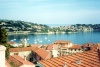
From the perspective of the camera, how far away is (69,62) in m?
6.04

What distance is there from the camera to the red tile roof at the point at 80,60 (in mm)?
5570

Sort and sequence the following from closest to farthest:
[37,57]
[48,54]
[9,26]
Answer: [48,54] < [37,57] < [9,26]

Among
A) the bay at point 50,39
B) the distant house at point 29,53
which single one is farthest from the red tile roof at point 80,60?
the bay at point 50,39

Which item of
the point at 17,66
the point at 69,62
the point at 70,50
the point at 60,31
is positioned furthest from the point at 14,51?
the point at 60,31

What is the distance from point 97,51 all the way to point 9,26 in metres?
159

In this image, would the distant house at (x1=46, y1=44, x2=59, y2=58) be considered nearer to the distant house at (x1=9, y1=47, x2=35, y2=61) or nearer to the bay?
the distant house at (x1=9, y1=47, x2=35, y2=61)

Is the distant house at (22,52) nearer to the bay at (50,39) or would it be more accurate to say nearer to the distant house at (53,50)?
the distant house at (53,50)

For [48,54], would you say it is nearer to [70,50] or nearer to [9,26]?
[70,50]

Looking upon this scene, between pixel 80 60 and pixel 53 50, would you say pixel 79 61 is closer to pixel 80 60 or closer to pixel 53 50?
pixel 80 60

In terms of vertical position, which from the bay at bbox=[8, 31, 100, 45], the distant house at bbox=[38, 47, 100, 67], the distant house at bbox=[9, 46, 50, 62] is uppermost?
the distant house at bbox=[38, 47, 100, 67]

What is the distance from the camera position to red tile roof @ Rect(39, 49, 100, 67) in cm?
557

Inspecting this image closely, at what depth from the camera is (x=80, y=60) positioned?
5922 millimetres

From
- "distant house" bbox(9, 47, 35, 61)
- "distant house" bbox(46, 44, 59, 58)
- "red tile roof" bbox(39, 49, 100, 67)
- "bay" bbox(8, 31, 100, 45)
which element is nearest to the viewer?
"red tile roof" bbox(39, 49, 100, 67)

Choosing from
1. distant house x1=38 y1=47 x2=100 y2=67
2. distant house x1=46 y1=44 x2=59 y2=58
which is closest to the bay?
distant house x1=46 y1=44 x2=59 y2=58
